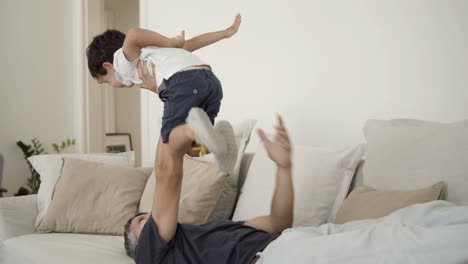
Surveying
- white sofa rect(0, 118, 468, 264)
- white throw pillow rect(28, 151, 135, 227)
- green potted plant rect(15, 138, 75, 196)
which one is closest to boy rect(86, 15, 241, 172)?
white sofa rect(0, 118, 468, 264)

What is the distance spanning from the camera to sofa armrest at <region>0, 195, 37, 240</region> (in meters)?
2.58

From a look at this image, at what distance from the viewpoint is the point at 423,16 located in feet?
7.68

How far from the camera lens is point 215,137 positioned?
1.65 m

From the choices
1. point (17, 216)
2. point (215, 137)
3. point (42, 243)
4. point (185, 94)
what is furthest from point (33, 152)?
point (215, 137)

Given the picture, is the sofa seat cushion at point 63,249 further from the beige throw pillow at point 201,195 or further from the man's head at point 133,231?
the beige throw pillow at point 201,195

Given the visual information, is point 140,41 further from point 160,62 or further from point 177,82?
point 177,82

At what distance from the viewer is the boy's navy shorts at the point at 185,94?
6.17ft

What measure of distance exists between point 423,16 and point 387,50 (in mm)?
220

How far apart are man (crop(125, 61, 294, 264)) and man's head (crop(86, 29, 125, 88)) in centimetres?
56

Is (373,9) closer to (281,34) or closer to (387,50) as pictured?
(387,50)

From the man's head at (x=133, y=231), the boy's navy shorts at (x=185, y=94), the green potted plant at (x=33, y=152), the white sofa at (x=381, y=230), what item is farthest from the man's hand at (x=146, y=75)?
the green potted plant at (x=33, y=152)

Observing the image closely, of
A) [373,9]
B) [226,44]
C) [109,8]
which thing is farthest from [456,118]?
[109,8]

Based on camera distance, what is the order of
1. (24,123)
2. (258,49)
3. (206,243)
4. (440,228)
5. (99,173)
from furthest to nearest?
(24,123) → (258,49) → (99,173) → (206,243) → (440,228)

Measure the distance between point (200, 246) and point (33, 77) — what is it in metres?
3.08
